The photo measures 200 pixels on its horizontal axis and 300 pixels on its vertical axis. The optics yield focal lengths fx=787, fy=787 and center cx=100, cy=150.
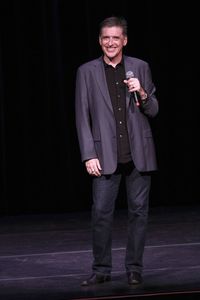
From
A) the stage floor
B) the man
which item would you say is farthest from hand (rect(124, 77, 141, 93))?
the stage floor

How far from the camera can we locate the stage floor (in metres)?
3.40

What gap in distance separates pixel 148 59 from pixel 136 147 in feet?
10.1

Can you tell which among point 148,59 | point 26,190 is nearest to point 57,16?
point 148,59

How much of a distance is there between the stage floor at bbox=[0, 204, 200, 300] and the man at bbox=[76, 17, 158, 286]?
182mm

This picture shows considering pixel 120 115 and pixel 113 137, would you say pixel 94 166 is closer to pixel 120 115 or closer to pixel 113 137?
pixel 113 137

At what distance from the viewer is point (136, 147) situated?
3482 millimetres

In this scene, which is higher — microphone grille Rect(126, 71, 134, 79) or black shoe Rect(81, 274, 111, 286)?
microphone grille Rect(126, 71, 134, 79)

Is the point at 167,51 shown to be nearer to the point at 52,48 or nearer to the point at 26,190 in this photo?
the point at 52,48

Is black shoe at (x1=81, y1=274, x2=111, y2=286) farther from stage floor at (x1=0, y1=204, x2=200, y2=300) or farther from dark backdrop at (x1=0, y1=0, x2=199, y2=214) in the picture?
dark backdrop at (x1=0, y1=0, x2=199, y2=214)

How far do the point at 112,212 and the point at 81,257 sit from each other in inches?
35.4

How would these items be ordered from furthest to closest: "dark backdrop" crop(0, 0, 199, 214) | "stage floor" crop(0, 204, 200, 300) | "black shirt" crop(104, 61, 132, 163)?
"dark backdrop" crop(0, 0, 199, 214), "black shirt" crop(104, 61, 132, 163), "stage floor" crop(0, 204, 200, 300)

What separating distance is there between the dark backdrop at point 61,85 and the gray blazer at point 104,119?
9.57 ft

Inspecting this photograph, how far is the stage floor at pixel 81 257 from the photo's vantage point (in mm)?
3396

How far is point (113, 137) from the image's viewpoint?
348cm
